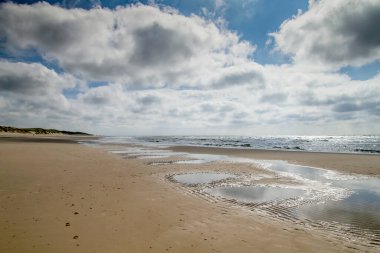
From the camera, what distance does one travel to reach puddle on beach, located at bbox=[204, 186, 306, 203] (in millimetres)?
11543

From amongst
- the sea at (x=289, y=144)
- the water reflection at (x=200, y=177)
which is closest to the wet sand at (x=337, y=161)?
the water reflection at (x=200, y=177)

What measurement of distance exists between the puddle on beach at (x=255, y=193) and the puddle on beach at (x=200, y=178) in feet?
6.63

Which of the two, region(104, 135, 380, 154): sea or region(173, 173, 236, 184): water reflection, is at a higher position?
region(104, 135, 380, 154): sea

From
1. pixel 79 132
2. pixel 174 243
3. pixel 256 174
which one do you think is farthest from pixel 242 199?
pixel 79 132

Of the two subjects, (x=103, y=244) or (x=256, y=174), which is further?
(x=256, y=174)

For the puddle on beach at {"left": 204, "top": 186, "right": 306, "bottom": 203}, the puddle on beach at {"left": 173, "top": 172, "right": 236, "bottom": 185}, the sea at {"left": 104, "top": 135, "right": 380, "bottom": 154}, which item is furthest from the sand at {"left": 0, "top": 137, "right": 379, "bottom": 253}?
the sea at {"left": 104, "top": 135, "right": 380, "bottom": 154}

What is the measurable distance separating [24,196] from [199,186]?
8.41 meters

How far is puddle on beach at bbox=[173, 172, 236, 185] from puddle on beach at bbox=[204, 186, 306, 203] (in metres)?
2.02

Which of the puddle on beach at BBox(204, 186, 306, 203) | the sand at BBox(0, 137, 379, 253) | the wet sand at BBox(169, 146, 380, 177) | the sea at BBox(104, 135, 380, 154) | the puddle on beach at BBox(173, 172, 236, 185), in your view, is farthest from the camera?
the sea at BBox(104, 135, 380, 154)

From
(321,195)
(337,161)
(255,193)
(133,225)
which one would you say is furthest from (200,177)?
(337,161)

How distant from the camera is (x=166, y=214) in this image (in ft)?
28.6

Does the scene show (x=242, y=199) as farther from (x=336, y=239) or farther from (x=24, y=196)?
(x=24, y=196)

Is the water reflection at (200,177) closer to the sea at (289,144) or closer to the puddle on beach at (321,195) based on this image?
the puddle on beach at (321,195)

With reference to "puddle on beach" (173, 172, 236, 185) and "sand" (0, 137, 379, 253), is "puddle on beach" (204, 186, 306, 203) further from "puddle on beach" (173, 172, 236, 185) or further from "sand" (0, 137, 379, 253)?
"puddle on beach" (173, 172, 236, 185)
